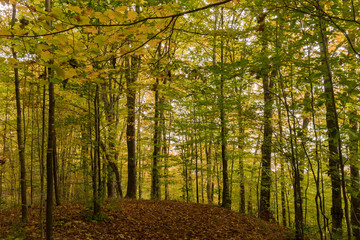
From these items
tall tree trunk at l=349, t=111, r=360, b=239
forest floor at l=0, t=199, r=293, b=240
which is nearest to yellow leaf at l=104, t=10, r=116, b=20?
tall tree trunk at l=349, t=111, r=360, b=239

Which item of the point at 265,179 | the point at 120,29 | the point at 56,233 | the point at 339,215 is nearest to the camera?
the point at 120,29

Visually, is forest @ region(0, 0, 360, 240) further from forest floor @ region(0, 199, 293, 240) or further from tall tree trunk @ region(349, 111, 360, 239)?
forest floor @ region(0, 199, 293, 240)

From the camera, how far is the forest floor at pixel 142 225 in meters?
4.04

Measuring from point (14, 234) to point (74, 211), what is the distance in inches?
54.3

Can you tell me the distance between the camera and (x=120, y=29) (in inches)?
58.9

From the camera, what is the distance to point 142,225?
500 cm

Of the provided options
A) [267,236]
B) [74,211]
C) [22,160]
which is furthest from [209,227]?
[22,160]

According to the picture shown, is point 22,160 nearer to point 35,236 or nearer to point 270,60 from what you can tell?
point 35,236

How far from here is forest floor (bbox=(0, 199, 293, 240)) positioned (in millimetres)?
4035

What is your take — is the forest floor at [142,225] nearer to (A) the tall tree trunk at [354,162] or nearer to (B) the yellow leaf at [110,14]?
(A) the tall tree trunk at [354,162]

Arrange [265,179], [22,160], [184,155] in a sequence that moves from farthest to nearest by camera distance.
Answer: [184,155] < [265,179] < [22,160]

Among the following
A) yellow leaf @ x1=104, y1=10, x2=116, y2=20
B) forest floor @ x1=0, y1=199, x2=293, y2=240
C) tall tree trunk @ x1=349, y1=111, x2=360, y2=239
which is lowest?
forest floor @ x1=0, y1=199, x2=293, y2=240

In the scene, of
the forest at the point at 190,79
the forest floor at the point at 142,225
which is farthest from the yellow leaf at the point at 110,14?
the forest floor at the point at 142,225

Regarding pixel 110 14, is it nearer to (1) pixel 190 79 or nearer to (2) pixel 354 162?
(1) pixel 190 79
